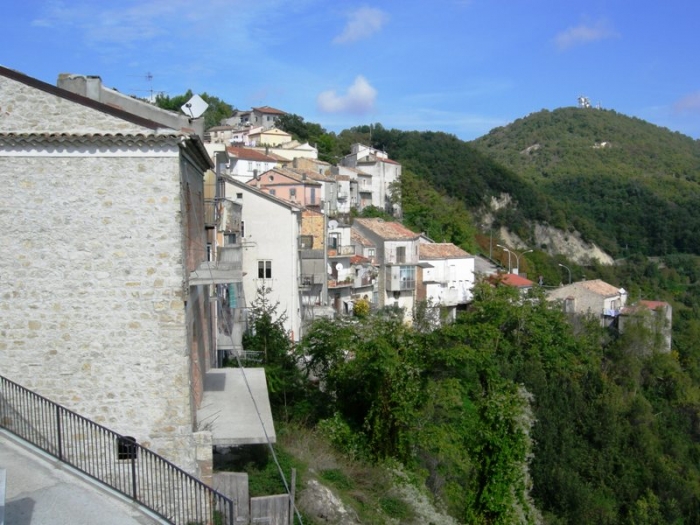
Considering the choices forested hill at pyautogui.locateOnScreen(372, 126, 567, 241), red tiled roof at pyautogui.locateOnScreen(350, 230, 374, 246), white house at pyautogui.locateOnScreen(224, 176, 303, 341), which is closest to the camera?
white house at pyautogui.locateOnScreen(224, 176, 303, 341)

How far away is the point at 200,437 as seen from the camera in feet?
38.7

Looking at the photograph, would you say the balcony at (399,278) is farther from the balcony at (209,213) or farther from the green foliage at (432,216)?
the balcony at (209,213)

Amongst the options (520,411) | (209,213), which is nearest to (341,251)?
(520,411)

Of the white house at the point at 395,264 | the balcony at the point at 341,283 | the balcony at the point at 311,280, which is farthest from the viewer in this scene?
the white house at the point at 395,264

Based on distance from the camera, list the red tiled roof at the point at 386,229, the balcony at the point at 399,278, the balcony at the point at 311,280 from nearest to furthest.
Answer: the balcony at the point at 311,280
the balcony at the point at 399,278
the red tiled roof at the point at 386,229

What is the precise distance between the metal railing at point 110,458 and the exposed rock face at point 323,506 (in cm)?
209

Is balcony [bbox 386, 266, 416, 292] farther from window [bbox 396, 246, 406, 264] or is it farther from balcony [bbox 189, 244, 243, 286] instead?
balcony [bbox 189, 244, 243, 286]

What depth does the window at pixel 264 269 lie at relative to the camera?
107 feet

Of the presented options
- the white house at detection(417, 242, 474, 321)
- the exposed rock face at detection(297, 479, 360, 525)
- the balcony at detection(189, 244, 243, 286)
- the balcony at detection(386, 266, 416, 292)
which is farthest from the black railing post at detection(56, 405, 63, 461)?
the white house at detection(417, 242, 474, 321)

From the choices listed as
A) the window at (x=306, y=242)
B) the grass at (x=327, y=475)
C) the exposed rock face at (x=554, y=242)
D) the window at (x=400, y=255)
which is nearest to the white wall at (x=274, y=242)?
the window at (x=306, y=242)

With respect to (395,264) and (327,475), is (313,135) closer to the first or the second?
(395,264)

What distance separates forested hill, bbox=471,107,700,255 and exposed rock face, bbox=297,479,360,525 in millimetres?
92583

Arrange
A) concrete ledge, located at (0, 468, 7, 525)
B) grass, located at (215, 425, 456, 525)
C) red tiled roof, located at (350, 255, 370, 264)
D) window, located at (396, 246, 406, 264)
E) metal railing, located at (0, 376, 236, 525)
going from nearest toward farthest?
concrete ledge, located at (0, 468, 7, 525) → metal railing, located at (0, 376, 236, 525) → grass, located at (215, 425, 456, 525) → red tiled roof, located at (350, 255, 370, 264) → window, located at (396, 246, 406, 264)

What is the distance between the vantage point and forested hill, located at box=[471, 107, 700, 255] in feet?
343
